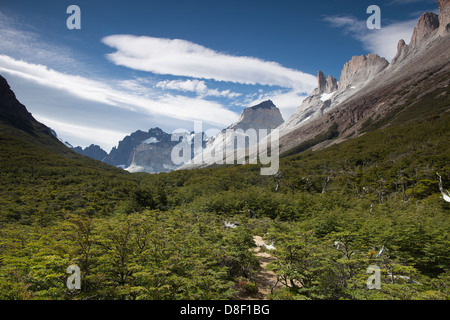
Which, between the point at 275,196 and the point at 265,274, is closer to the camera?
the point at 265,274

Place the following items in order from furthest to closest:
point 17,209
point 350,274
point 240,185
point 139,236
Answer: point 240,185 → point 17,209 → point 139,236 → point 350,274

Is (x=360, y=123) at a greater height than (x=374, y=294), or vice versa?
(x=360, y=123)

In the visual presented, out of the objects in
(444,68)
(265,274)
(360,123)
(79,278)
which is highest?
(444,68)

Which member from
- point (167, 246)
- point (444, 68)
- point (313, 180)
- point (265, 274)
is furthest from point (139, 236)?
point (444, 68)

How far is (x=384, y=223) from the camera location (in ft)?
65.9

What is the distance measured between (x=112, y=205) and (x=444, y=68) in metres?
213

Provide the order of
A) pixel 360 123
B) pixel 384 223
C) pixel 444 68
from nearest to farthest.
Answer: pixel 384 223 → pixel 444 68 → pixel 360 123

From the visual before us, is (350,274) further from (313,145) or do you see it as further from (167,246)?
(313,145)

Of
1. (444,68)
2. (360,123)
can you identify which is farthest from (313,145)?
(444,68)

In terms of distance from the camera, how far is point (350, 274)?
9.91 metres

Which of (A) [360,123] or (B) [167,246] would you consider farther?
(A) [360,123]

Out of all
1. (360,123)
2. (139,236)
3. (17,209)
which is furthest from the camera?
(360,123)

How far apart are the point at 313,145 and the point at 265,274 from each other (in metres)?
180

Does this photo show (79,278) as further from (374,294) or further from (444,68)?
(444,68)
